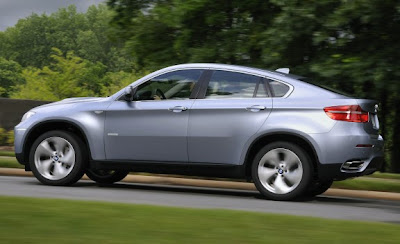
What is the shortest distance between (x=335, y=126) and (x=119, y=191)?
3141 mm

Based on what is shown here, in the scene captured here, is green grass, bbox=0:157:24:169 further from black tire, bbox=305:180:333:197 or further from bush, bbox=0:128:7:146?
black tire, bbox=305:180:333:197

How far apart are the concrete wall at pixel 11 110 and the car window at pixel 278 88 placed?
10.9m

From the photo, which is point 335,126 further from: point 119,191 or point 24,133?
point 24,133

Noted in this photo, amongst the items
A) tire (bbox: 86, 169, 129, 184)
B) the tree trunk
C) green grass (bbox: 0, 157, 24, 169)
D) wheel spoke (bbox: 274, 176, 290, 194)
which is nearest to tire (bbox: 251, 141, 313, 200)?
wheel spoke (bbox: 274, 176, 290, 194)

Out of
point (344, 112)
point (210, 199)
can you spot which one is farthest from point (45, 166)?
point (344, 112)

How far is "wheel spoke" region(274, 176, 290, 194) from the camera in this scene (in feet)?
32.0

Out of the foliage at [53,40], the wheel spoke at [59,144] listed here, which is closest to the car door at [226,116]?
the wheel spoke at [59,144]

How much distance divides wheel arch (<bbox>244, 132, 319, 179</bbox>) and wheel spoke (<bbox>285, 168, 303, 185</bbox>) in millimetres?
257

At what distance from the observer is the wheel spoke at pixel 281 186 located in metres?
9.76

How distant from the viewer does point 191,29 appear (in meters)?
16.8

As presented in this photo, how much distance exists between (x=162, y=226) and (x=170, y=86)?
4.81 metres

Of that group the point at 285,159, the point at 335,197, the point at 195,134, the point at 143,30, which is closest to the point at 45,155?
Answer: the point at 195,134

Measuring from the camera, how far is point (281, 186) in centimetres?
978

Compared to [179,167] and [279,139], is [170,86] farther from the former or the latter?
[279,139]
